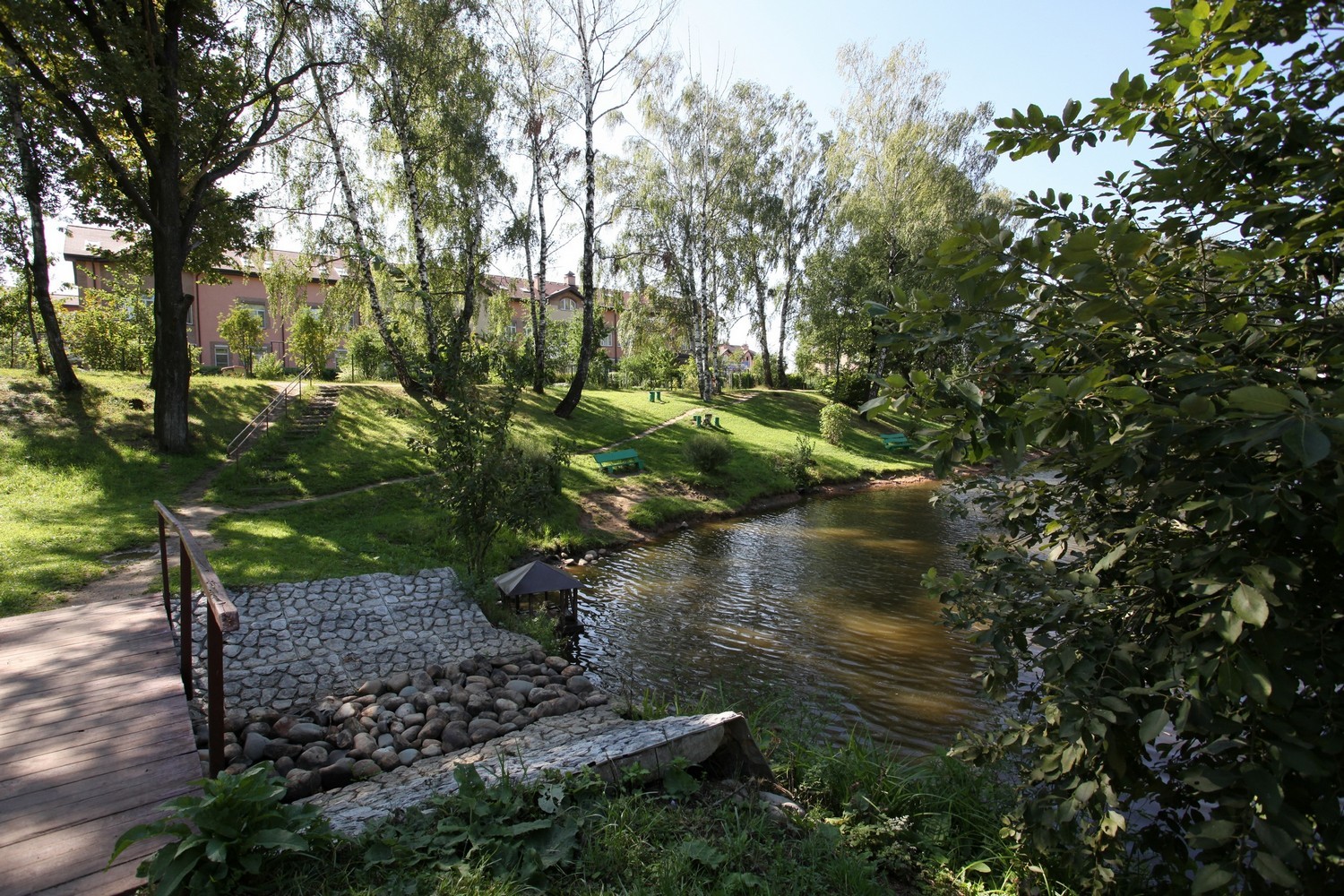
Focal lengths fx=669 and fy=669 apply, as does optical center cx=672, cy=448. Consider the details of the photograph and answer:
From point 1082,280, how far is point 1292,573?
98 centimetres

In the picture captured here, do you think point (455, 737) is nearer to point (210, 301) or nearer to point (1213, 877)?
point (1213, 877)

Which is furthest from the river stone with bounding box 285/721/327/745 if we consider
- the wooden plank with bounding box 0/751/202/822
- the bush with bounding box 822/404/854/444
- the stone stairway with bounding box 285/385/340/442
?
the bush with bounding box 822/404/854/444

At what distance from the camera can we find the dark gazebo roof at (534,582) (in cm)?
927

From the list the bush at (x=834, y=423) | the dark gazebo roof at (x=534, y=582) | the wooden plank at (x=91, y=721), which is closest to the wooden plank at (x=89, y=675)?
the wooden plank at (x=91, y=721)

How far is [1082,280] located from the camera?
199 cm

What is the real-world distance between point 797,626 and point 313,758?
666cm

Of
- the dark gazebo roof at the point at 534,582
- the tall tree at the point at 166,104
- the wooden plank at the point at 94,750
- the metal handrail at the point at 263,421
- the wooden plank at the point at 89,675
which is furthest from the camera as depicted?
the metal handrail at the point at 263,421

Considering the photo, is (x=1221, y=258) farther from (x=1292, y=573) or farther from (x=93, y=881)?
(x=93, y=881)

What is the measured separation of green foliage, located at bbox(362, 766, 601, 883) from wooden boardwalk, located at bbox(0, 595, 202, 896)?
1212mm

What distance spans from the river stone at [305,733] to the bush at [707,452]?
14.9 metres

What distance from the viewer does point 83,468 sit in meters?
14.6

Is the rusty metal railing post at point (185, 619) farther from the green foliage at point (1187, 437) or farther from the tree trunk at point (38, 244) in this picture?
the tree trunk at point (38, 244)

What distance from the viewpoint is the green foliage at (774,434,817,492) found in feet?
73.5

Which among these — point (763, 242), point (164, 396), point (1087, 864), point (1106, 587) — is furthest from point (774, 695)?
point (763, 242)
